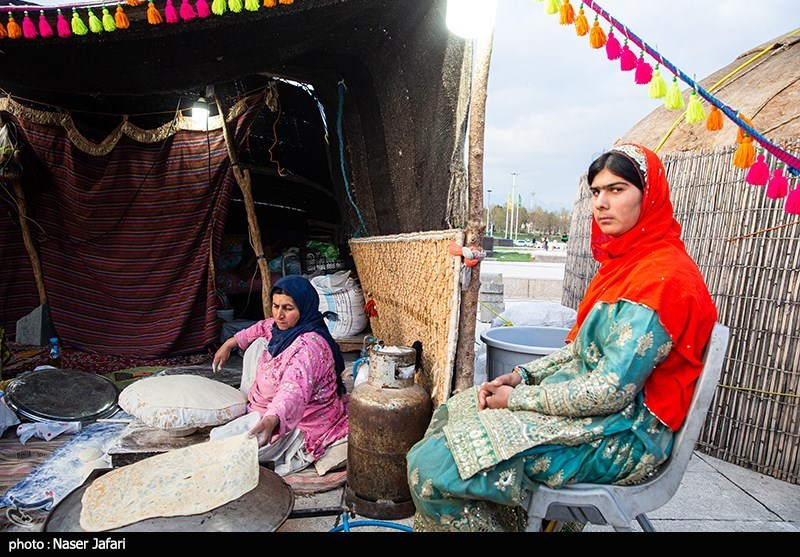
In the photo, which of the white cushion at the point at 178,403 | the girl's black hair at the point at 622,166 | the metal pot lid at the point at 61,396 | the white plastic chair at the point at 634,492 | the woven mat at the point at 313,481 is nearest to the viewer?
the white plastic chair at the point at 634,492

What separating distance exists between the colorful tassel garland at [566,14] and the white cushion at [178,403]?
2.74 m

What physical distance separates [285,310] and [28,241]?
406 centimetres

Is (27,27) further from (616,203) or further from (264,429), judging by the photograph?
(616,203)

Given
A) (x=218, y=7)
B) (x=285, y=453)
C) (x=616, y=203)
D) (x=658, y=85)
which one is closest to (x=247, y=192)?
(x=218, y=7)

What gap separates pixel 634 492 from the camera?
150 centimetres

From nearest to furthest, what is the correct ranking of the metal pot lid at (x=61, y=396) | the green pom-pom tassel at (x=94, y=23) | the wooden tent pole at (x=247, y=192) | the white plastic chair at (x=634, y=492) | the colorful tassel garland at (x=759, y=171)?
1. the white plastic chair at (x=634, y=492)
2. the colorful tassel garland at (x=759, y=171)
3. the green pom-pom tassel at (x=94, y=23)
4. the metal pot lid at (x=61, y=396)
5. the wooden tent pole at (x=247, y=192)

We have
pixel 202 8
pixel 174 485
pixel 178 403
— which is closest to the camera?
pixel 174 485

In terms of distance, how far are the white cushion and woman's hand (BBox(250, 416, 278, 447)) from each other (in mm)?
434

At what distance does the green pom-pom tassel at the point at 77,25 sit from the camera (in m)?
3.27

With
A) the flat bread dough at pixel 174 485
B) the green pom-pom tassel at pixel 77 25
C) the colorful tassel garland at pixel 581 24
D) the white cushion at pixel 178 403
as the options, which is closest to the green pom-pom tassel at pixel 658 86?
the colorful tassel garland at pixel 581 24

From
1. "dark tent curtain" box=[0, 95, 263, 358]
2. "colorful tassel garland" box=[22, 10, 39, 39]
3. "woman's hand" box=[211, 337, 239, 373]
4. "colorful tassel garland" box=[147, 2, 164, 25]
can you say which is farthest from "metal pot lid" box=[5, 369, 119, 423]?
"colorful tassel garland" box=[147, 2, 164, 25]

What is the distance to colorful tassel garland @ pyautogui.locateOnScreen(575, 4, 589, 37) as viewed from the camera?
241cm

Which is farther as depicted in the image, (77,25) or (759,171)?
(77,25)

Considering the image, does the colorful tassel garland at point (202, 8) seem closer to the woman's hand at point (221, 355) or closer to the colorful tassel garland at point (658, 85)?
the woman's hand at point (221, 355)
